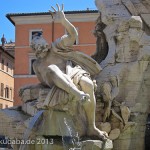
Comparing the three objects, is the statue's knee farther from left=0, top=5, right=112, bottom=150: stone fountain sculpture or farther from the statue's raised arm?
the statue's raised arm

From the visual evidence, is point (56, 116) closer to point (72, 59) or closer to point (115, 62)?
point (72, 59)

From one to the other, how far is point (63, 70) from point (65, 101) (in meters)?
0.67

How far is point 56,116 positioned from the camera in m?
5.79

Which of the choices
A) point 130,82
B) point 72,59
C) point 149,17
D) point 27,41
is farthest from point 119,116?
point 27,41

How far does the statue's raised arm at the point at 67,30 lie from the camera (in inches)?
245

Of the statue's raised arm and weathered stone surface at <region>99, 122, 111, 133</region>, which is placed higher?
the statue's raised arm

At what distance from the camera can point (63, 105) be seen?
18.9ft

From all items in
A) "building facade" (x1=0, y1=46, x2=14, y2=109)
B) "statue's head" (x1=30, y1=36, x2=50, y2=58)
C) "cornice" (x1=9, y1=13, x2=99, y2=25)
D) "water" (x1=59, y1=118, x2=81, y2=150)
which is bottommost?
"water" (x1=59, y1=118, x2=81, y2=150)

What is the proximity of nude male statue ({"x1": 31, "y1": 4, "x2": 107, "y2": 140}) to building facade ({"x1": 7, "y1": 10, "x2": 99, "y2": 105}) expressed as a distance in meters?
26.8

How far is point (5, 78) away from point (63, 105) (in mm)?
38128

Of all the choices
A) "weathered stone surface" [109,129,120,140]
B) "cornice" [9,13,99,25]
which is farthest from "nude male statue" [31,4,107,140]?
"cornice" [9,13,99,25]

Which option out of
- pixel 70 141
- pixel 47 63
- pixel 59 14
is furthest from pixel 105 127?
pixel 59 14

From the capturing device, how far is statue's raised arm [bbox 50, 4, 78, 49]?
20.5ft

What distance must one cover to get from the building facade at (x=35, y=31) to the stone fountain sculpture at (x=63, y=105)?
2680cm
